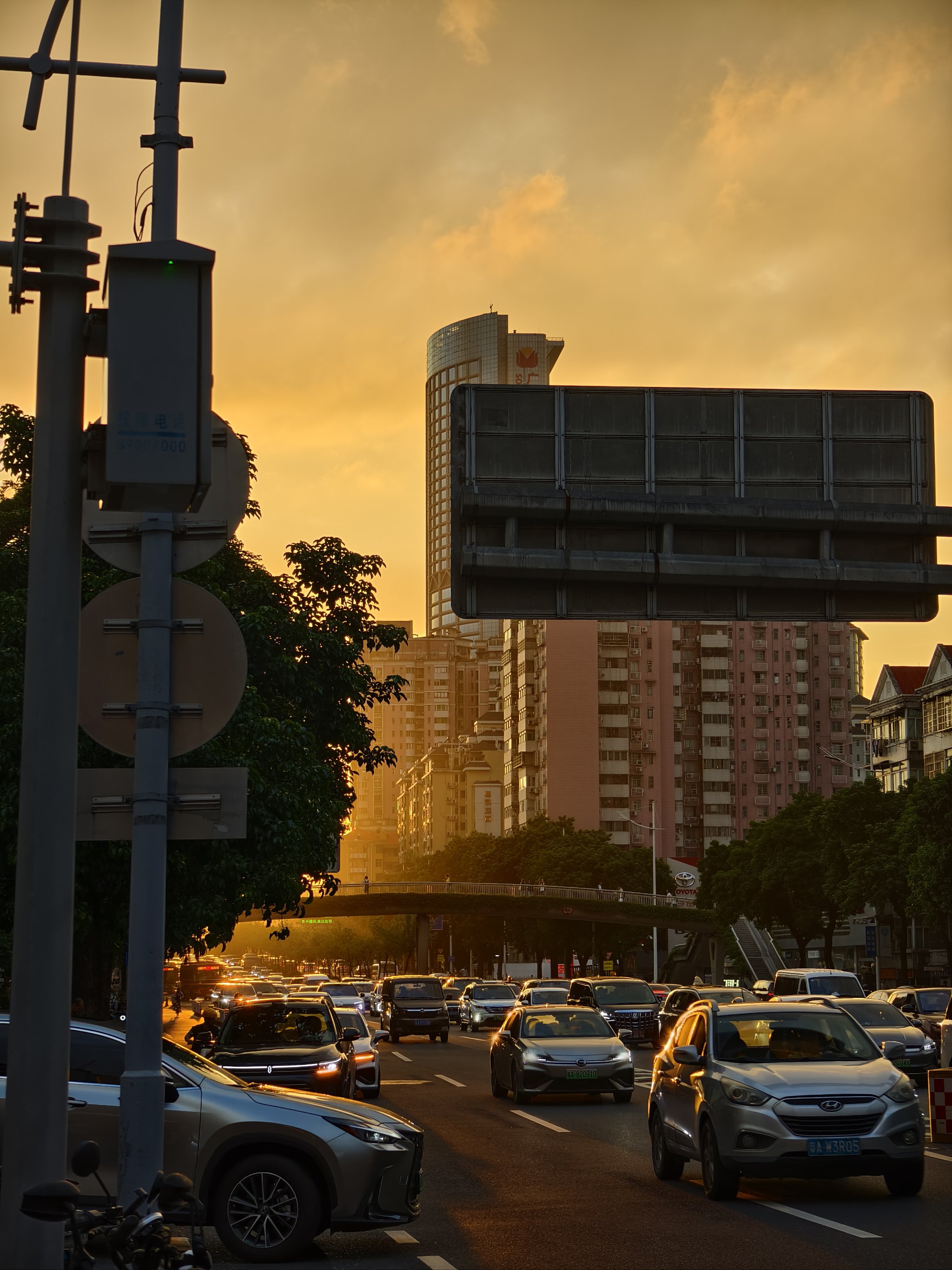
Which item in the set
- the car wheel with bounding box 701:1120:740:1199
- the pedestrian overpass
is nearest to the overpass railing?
the pedestrian overpass

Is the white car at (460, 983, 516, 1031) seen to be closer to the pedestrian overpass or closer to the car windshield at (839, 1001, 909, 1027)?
the car windshield at (839, 1001, 909, 1027)

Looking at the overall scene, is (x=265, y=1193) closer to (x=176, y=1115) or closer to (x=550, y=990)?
(x=176, y=1115)

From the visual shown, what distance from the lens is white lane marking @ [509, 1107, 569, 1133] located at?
20641 millimetres

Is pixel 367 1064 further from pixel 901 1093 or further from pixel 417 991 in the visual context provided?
pixel 417 991

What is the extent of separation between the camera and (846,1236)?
11.4m

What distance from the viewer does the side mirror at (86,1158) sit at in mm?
5406

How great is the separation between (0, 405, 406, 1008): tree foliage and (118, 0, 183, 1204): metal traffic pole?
1086 centimetres

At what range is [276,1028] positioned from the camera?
765 inches

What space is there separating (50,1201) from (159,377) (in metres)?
2.51

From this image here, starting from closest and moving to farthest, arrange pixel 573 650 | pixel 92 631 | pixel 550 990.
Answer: pixel 92 631
pixel 550 990
pixel 573 650

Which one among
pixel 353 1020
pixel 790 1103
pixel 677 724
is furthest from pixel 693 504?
pixel 677 724

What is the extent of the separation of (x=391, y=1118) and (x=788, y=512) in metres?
5.77

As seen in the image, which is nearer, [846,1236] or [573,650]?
[846,1236]

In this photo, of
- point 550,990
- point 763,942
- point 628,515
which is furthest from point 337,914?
point 628,515
